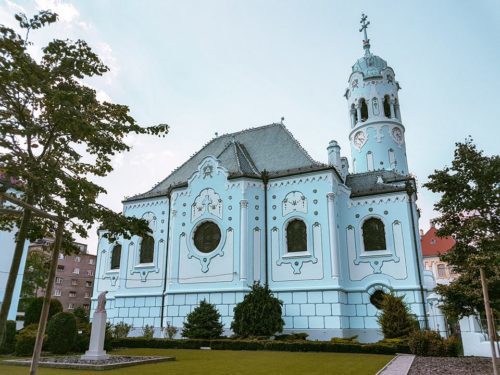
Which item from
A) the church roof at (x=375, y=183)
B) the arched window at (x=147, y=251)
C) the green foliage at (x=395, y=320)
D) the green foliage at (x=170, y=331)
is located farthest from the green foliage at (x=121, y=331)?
the church roof at (x=375, y=183)

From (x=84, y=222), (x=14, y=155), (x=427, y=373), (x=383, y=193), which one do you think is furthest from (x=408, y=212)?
(x=14, y=155)

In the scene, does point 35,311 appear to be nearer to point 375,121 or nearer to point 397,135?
point 375,121

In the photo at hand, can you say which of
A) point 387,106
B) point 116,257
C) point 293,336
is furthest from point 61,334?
point 387,106

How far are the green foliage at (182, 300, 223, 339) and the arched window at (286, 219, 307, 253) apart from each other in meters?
6.65

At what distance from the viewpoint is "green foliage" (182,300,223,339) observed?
2417 centimetres

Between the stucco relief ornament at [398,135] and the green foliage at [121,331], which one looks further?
the stucco relief ornament at [398,135]

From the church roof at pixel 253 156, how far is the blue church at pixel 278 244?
118mm

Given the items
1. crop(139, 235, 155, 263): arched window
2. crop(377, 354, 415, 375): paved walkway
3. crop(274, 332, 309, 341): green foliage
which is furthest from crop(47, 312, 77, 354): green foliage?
crop(377, 354, 415, 375): paved walkway

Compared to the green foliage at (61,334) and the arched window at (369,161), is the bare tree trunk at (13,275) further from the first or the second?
the arched window at (369,161)

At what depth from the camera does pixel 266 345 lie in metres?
20.4

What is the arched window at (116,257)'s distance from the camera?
33094 millimetres

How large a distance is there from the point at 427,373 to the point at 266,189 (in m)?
18.2

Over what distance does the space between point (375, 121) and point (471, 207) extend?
2653cm

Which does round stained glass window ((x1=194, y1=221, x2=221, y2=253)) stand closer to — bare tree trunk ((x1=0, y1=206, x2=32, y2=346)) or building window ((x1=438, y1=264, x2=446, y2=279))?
bare tree trunk ((x1=0, y1=206, x2=32, y2=346))
